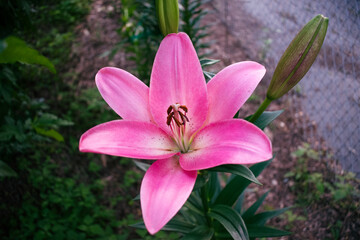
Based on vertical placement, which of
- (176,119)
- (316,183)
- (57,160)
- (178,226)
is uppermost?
(176,119)

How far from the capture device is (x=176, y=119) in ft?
2.00

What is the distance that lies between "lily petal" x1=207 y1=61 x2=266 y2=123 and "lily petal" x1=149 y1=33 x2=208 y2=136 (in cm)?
2

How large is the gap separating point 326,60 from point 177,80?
163 cm

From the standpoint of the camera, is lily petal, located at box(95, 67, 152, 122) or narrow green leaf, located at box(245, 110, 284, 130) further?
narrow green leaf, located at box(245, 110, 284, 130)

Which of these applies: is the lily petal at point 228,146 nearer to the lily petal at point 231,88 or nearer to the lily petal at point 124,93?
the lily petal at point 231,88

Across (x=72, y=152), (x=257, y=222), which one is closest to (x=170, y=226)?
(x=257, y=222)

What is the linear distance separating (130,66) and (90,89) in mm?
457

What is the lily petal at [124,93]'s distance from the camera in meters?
0.65

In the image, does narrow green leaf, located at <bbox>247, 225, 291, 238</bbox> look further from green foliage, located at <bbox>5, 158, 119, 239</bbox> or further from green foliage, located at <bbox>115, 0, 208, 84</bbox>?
green foliage, located at <bbox>115, 0, 208, 84</bbox>

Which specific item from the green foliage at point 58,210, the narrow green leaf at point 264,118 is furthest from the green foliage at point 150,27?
the narrow green leaf at point 264,118

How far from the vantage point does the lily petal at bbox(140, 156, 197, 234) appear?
1.65 ft

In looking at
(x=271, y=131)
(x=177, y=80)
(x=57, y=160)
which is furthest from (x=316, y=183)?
(x=57, y=160)

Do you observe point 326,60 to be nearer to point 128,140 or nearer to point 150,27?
point 150,27

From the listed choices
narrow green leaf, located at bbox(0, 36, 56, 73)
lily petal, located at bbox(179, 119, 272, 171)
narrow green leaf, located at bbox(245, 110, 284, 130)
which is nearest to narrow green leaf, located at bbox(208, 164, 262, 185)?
lily petal, located at bbox(179, 119, 272, 171)
